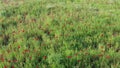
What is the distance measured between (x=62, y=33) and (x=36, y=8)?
3.89 metres

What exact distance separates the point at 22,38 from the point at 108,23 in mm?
3421

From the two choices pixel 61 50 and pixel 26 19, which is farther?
pixel 26 19

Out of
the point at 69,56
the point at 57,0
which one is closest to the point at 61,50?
the point at 69,56

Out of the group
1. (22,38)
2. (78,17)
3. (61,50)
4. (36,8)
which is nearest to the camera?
(61,50)

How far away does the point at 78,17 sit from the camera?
949 cm

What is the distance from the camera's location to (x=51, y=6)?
447 inches

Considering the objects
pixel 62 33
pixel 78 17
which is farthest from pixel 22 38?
pixel 78 17

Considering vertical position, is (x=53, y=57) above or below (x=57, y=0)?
below

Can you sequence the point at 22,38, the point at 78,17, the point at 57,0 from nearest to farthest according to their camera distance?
the point at 22,38 < the point at 78,17 < the point at 57,0

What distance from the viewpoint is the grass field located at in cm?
619

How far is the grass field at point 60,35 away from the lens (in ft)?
20.3

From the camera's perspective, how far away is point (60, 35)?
7680 millimetres

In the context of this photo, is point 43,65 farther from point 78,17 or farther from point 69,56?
point 78,17

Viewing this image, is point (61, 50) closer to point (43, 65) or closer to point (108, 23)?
point (43, 65)
